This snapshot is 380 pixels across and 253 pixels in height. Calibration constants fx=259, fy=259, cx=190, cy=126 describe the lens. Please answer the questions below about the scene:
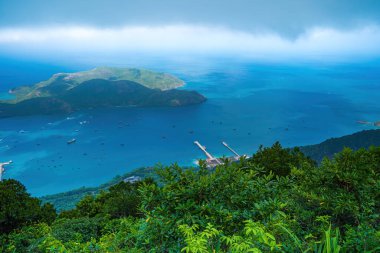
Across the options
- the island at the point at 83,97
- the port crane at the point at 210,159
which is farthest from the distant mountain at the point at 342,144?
the island at the point at 83,97

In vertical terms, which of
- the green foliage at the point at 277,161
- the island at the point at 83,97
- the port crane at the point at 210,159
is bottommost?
the port crane at the point at 210,159

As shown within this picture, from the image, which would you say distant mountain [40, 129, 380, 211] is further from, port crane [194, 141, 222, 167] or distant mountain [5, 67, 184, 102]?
distant mountain [5, 67, 184, 102]

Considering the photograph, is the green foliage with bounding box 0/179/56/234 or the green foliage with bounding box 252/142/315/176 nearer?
the green foliage with bounding box 0/179/56/234

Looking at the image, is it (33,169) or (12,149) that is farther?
(12,149)

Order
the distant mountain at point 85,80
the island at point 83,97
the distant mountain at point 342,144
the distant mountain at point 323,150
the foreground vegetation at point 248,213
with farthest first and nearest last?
the distant mountain at point 85,80 → the island at point 83,97 → the distant mountain at point 342,144 → the distant mountain at point 323,150 → the foreground vegetation at point 248,213

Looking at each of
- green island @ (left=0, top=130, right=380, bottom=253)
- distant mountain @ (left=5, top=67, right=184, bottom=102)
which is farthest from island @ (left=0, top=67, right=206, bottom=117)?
green island @ (left=0, top=130, right=380, bottom=253)

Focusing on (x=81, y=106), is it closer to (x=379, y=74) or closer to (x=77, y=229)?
(x=77, y=229)

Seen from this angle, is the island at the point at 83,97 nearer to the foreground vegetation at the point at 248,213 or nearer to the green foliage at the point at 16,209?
the green foliage at the point at 16,209

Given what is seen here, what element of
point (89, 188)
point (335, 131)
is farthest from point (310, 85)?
point (89, 188)
